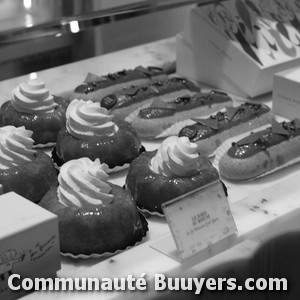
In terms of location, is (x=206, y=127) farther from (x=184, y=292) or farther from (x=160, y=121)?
(x=184, y=292)

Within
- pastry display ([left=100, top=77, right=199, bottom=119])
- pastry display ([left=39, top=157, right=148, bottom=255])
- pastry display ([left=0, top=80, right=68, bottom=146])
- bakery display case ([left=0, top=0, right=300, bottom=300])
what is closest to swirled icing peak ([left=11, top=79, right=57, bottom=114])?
pastry display ([left=0, top=80, right=68, bottom=146])

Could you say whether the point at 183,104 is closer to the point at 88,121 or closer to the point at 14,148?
the point at 88,121

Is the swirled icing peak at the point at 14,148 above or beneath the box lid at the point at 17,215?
beneath

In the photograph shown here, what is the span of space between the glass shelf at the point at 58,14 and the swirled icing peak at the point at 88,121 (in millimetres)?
232

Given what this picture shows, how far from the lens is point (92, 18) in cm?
196

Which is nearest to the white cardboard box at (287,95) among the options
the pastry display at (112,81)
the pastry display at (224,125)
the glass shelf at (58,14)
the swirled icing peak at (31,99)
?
the pastry display at (224,125)

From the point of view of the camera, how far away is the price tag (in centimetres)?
156

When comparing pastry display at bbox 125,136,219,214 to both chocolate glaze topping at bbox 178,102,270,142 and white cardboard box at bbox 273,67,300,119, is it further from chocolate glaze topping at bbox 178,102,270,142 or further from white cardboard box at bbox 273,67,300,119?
white cardboard box at bbox 273,67,300,119

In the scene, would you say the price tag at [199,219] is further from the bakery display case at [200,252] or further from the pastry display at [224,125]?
the pastry display at [224,125]

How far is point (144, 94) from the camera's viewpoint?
2.49 meters

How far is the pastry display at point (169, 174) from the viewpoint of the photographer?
6.02ft

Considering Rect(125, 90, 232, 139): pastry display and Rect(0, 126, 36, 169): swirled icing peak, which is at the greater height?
Rect(0, 126, 36, 169): swirled icing peak

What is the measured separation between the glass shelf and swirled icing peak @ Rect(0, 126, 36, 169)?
0.25 m

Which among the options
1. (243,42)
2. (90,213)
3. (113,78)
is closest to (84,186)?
(90,213)
